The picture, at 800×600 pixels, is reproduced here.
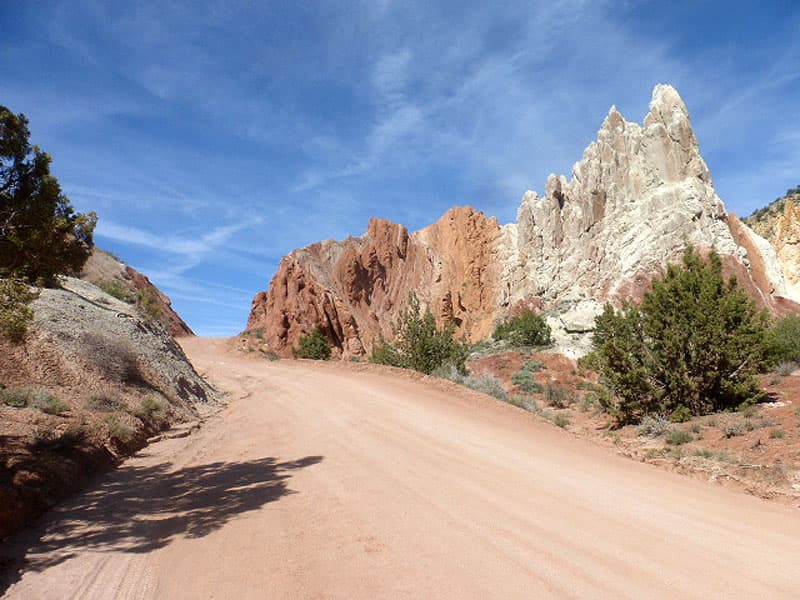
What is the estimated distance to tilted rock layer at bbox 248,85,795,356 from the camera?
38.0 m

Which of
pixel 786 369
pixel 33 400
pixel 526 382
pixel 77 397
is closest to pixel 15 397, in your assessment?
pixel 33 400

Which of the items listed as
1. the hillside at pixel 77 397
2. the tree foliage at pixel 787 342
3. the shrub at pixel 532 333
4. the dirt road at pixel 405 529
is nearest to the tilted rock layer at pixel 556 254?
the shrub at pixel 532 333

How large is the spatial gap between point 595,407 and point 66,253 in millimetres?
15839

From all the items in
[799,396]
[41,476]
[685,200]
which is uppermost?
[685,200]

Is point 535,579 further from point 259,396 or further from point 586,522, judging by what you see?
point 259,396

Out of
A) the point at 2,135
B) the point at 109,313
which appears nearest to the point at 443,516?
the point at 2,135

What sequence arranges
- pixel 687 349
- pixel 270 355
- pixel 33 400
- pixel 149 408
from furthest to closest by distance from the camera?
pixel 270 355 → pixel 687 349 → pixel 149 408 → pixel 33 400

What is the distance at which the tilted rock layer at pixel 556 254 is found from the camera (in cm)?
3803

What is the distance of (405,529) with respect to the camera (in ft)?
14.4

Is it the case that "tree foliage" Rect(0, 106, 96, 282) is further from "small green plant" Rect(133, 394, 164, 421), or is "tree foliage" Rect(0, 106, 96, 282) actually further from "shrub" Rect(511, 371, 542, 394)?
"shrub" Rect(511, 371, 542, 394)

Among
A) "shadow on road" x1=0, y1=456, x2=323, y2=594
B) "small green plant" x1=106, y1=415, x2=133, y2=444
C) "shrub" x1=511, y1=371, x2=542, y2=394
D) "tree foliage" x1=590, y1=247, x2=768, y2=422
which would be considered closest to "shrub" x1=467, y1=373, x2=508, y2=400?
"tree foliage" x1=590, y1=247, x2=768, y2=422

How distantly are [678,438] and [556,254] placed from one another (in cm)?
4075

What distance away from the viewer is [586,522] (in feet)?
15.2

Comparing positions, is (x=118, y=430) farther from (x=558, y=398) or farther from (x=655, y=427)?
(x=558, y=398)
